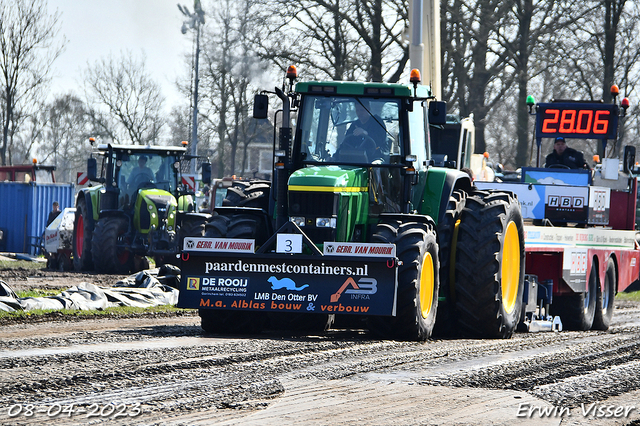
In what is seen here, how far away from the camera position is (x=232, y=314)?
30.3ft

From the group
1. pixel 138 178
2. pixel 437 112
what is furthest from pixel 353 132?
pixel 138 178

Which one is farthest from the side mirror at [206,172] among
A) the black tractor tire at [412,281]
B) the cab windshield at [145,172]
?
the black tractor tire at [412,281]

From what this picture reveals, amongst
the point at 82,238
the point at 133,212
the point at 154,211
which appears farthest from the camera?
the point at 82,238

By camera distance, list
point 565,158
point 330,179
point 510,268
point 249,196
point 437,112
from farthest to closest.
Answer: point 565,158 → point 510,268 → point 249,196 → point 437,112 → point 330,179

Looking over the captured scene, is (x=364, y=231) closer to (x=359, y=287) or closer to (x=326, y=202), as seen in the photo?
(x=326, y=202)

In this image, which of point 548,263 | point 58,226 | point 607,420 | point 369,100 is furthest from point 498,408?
point 58,226

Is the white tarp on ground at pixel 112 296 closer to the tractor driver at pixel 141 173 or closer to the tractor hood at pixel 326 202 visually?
the tractor hood at pixel 326 202

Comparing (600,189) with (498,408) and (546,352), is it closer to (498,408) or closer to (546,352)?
(546,352)

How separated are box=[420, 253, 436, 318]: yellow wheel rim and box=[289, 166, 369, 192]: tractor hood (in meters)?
1.00

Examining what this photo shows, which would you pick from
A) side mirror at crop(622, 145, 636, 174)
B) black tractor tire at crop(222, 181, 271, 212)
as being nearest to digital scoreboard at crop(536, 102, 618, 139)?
side mirror at crop(622, 145, 636, 174)

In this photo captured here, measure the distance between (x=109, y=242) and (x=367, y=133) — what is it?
11216mm

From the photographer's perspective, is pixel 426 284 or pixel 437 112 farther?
pixel 437 112

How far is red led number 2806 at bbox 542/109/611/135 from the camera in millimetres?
15216

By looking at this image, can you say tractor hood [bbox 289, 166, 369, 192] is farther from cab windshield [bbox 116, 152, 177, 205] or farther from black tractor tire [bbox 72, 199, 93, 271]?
black tractor tire [bbox 72, 199, 93, 271]
